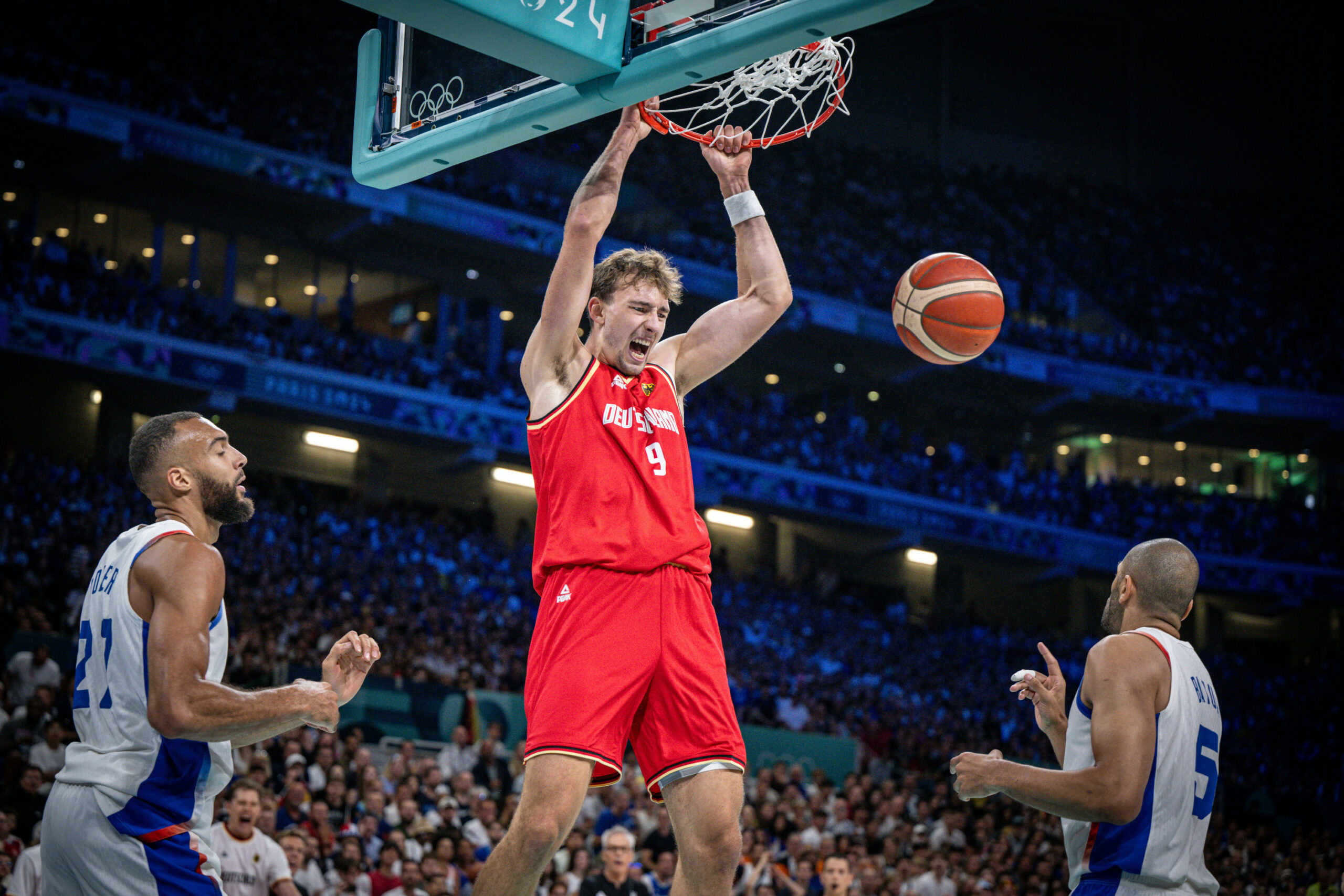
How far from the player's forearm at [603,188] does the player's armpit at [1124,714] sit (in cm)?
→ 206

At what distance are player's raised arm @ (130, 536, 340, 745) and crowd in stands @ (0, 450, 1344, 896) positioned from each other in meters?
5.95

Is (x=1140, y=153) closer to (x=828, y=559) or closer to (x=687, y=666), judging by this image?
(x=828, y=559)

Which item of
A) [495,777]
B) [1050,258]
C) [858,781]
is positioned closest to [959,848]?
[858,781]

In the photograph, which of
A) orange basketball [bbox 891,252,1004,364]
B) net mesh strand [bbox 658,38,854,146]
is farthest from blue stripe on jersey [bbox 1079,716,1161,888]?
orange basketball [bbox 891,252,1004,364]

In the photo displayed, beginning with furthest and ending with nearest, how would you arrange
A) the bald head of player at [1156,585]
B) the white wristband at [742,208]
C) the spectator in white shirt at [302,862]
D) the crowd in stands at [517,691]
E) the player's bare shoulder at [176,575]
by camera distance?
1. the crowd in stands at [517,691]
2. the spectator in white shirt at [302,862]
3. the white wristband at [742,208]
4. the bald head of player at [1156,585]
5. the player's bare shoulder at [176,575]

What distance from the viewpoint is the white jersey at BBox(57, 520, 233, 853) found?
340 centimetres

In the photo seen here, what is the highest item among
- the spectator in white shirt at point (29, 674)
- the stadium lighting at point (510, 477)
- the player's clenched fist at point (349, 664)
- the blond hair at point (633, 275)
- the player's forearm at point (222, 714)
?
the stadium lighting at point (510, 477)

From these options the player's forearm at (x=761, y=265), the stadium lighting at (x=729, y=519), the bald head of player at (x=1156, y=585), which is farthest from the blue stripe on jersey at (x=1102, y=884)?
the stadium lighting at (x=729, y=519)

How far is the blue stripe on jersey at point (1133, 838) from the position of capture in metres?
3.56

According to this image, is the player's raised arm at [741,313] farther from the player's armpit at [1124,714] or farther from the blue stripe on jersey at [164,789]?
the blue stripe on jersey at [164,789]

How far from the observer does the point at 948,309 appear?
21.8ft

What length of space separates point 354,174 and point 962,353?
3.14 meters

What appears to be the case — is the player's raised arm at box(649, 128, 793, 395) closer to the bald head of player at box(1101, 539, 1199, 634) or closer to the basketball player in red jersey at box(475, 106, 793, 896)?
the basketball player in red jersey at box(475, 106, 793, 896)

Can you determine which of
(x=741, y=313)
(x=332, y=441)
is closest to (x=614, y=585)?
Result: (x=741, y=313)
